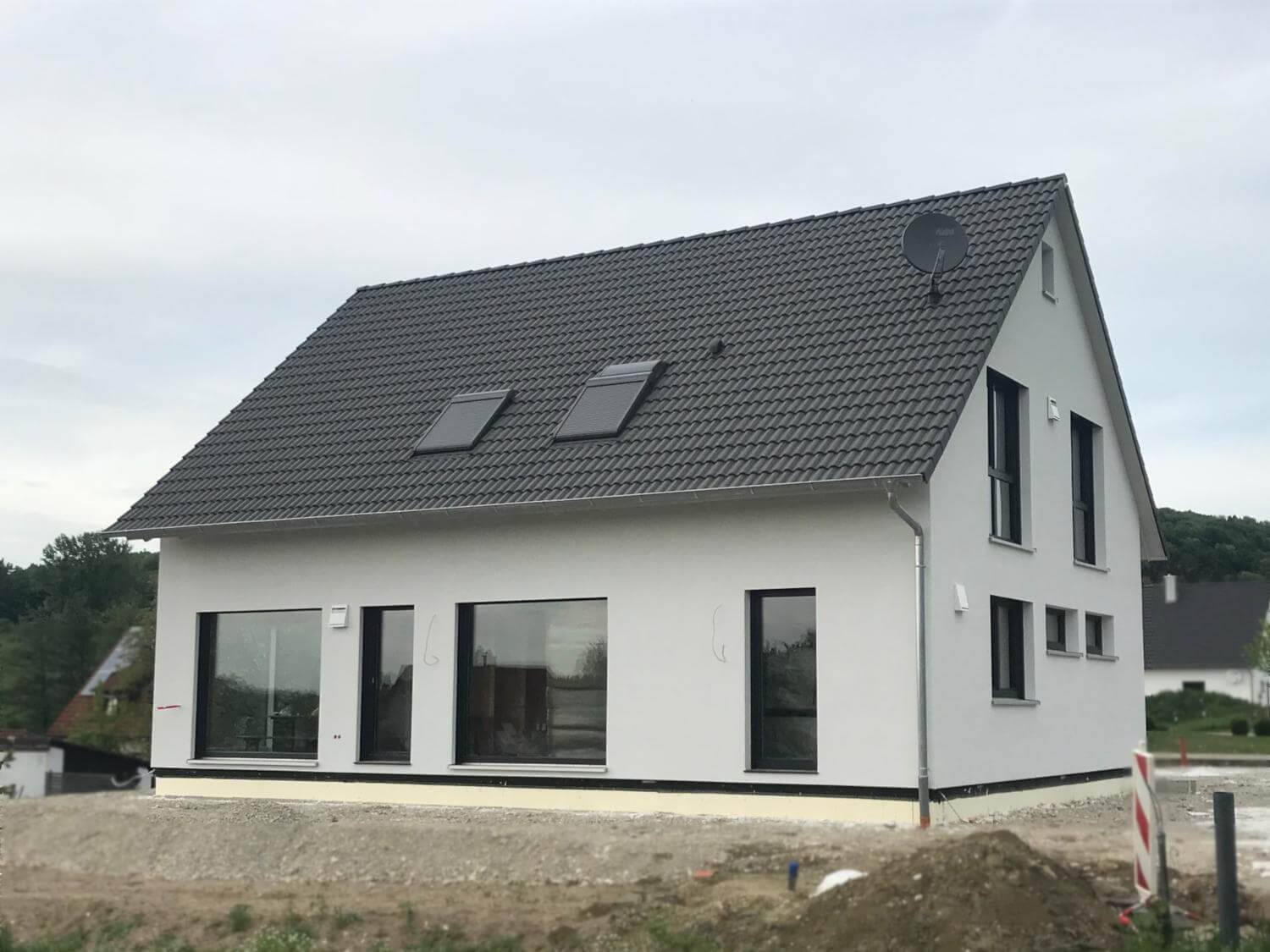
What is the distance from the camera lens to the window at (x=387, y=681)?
1633 centimetres

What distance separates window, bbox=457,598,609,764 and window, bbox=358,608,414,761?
0.75 meters

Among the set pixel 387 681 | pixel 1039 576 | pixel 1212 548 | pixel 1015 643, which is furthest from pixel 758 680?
pixel 1212 548

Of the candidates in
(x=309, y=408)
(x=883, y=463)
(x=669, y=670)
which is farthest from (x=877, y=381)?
(x=309, y=408)

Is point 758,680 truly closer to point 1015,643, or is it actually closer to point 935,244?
point 1015,643

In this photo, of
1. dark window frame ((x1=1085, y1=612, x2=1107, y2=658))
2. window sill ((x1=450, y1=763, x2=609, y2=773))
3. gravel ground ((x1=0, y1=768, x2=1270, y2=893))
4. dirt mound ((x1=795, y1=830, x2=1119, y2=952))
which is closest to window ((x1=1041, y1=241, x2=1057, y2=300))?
dark window frame ((x1=1085, y1=612, x2=1107, y2=658))

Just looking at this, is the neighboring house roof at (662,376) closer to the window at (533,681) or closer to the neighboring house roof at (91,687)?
the window at (533,681)

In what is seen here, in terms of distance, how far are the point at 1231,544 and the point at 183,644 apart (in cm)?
6682

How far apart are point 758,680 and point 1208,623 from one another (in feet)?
170

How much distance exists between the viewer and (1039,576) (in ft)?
54.0

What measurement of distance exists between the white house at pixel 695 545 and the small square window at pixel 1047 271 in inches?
1.1

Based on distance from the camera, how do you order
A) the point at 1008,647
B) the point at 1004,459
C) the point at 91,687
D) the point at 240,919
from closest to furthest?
the point at 240,919 → the point at 1008,647 → the point at 1004,459 → the point at 91,687

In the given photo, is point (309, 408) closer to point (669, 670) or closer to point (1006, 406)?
A: point (669, 670)

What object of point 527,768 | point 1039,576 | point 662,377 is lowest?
point 527,768

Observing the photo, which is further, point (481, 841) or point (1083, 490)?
point (1083, 490)
